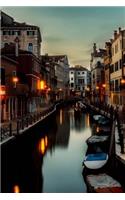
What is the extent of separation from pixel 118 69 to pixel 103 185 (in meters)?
25.2

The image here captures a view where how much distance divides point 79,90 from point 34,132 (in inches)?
3249

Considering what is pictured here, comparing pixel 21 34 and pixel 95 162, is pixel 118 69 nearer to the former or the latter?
pixel 21 34

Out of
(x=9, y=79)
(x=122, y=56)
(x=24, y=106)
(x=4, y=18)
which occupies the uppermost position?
(x=4, y=18)

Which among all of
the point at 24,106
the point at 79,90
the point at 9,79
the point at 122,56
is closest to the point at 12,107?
the point at 9,79

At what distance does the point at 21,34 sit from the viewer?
44000 mm

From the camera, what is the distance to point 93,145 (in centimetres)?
1820

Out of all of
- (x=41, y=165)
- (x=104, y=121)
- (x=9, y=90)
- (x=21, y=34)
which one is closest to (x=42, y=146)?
(x=9, y=90)

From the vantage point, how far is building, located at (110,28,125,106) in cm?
3194

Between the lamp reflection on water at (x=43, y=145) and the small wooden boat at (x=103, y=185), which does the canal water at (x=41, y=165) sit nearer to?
the lamp reflection on water at (x=43, y=145)

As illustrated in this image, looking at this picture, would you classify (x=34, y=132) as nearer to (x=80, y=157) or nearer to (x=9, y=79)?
(x=9, y=79)

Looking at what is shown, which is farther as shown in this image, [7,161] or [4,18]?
[4,18]

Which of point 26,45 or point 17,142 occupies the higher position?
point 26,45

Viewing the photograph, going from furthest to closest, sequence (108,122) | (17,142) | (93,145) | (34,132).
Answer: (108,122) < (34,132) < (93,145) < (17,142)

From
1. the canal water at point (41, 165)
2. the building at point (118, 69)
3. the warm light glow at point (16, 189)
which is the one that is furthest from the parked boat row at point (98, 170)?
the building at point (118, 69)
